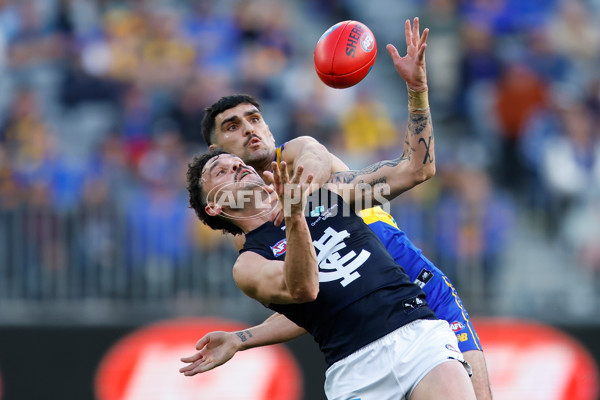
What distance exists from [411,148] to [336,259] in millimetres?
813

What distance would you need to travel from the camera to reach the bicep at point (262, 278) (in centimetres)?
522

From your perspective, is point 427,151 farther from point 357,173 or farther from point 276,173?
point 276,173

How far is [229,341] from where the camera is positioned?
6219mm

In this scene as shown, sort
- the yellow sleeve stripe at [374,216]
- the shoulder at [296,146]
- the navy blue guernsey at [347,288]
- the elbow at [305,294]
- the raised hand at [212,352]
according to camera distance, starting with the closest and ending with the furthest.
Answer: the elbow at [305,294] < the navy blue guernsey at [347,288] < the raised hand at [212,352] < the shoulder at [296,146] < the yellow sleeve stripe at [374,216]

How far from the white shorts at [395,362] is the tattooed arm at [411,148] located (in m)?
0.87

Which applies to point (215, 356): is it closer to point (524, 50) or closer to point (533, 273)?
point (533, 273)

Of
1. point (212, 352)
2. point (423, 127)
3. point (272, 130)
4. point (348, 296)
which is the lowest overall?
point (212, 352)

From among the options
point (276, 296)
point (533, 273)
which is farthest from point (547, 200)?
point (276, 296)

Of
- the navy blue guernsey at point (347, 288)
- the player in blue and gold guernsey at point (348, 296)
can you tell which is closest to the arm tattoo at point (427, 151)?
the player in blue and gold guernsey at point (348, 296)

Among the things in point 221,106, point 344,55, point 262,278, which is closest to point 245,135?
point 221,106

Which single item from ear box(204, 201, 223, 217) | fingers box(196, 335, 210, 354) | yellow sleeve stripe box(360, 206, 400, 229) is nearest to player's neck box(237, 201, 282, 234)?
ear box(204, 201, 223, 217)

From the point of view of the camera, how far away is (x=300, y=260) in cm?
498

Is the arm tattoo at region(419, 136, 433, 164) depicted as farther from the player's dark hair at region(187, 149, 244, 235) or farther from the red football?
the player's dark hair at region(187, 149, 244, 235)

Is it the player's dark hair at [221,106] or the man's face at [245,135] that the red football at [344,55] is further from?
the player's dark hair at [221,106]
